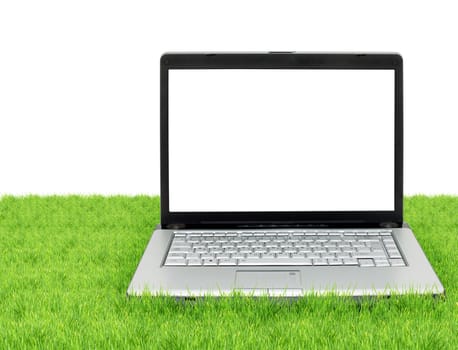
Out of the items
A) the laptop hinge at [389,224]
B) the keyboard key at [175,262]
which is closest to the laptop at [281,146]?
the laptop hinge at [389,224]

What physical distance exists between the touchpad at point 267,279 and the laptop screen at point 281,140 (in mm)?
398

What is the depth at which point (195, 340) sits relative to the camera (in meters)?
1.32

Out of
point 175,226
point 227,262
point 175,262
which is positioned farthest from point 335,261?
point 175,226

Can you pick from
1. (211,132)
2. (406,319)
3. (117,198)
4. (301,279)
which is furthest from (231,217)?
(117,198)

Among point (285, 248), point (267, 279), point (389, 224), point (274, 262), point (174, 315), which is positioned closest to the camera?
point (174, 315)

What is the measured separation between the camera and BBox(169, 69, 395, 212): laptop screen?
78.9 inches

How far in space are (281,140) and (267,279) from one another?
56 centimetres

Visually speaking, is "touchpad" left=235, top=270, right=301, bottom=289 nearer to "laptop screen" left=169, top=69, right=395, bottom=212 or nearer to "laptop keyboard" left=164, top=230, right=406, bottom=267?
"laptop keyboard" left=164, top=230, right=406, bottom=267

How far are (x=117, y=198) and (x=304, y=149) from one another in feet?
3.81

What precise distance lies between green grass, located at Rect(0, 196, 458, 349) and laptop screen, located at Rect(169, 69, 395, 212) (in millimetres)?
271

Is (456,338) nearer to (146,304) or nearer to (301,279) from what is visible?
(301,279)

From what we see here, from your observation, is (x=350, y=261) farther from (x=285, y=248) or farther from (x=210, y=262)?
(x=210, y=262)

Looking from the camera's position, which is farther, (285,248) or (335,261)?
(285,248)

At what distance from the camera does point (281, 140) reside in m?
2.04
